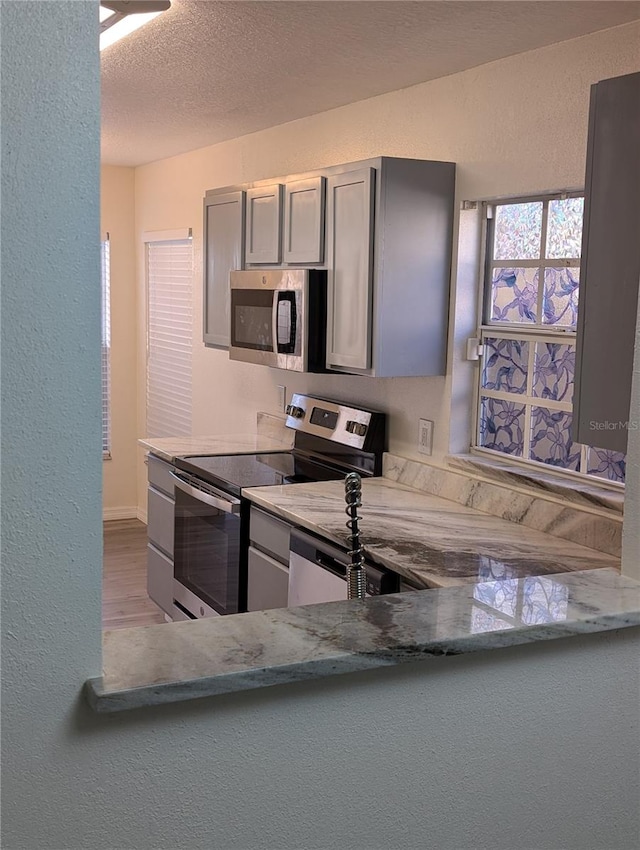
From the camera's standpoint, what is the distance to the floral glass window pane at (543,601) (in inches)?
58.7

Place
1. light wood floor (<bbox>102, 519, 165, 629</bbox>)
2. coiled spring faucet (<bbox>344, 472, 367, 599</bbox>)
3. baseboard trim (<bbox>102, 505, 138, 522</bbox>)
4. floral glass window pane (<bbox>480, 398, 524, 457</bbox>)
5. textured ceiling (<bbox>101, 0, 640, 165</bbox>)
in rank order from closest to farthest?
coiled spring faucet (<bbox>344, 472, 367, 599</bbox>)
textured ceiling (<bbox>101, 0, 640, 165</bbox>)
floral glass window pane (<bbox>480, 398, 524, 457</bbox>)
light wood floor (<bbox>102, 519, 165, 629</bbox>)
baseboard trim (<bbox>102, 505, 138, 522</bbox>)

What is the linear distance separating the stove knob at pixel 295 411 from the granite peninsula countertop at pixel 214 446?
0.61ft

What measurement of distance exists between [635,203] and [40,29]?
1437 mm

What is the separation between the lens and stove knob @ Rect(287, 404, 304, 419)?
4.32 meters

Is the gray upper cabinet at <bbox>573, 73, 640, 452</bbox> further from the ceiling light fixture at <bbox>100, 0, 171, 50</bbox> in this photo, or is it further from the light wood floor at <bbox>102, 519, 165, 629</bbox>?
the light wood floor at <bbox>102, 519, 165, 629</bbox>

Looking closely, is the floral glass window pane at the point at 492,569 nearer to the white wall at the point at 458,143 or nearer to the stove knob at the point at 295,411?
the white wall at the point at 458,143

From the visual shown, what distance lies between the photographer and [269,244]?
4.12 m

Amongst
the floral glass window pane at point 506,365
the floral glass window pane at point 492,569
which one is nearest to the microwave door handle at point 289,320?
the floral glass window pane at point 506,365

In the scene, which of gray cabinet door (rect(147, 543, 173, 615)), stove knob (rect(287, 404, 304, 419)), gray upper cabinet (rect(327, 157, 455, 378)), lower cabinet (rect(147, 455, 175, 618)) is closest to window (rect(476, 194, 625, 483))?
gray upper cabinet (rect(327, 157, 455, 378))

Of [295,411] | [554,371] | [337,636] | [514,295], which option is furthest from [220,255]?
[337,636]

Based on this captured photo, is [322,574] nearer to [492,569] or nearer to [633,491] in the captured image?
[492,569]

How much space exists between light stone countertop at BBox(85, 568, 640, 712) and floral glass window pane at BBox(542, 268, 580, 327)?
1545mm

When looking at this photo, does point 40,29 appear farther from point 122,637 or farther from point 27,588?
point 122,637

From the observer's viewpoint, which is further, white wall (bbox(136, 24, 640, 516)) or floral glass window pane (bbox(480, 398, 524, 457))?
floral glass window pane (bbox(480, 398, 524, 457))
